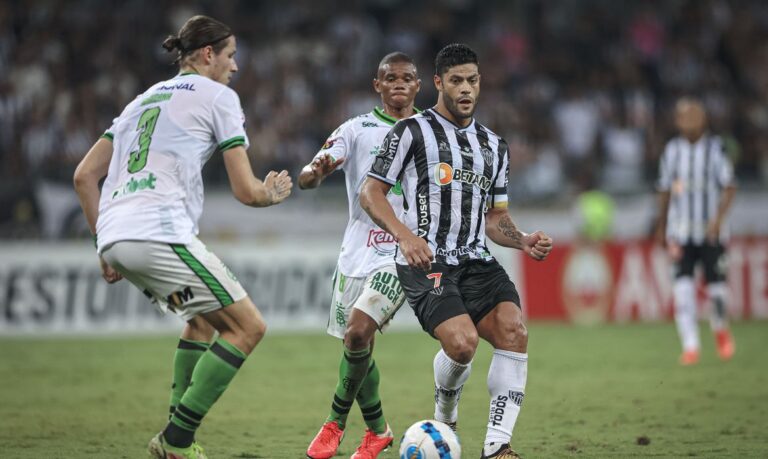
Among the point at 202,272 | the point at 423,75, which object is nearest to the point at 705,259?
the point at 202,272

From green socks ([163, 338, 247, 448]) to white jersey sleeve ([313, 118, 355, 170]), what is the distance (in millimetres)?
1846

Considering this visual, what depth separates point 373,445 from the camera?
Answer: 7301mm

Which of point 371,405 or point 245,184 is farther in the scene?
point 371,405

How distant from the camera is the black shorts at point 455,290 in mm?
6598

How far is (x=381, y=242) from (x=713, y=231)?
6.69 metres

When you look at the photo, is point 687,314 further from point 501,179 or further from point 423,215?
point 423,215

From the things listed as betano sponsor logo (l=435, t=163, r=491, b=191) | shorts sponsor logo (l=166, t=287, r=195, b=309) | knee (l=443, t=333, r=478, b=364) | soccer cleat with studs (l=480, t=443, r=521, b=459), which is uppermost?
betano sponsor logo (l=435, t=163, r=491, b=191)

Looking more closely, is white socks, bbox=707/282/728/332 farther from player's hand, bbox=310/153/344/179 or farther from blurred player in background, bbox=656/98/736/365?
player's hand, bbox=310/153/344/179

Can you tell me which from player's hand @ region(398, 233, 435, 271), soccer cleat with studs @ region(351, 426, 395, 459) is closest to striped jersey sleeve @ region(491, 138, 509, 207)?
player's hand @ region(398, 233, 435, 271)

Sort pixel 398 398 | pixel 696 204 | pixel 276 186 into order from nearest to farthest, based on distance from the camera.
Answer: pixel 276 186 < pixel 398 398 < pixel 696 204

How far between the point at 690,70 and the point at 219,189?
32.4ft

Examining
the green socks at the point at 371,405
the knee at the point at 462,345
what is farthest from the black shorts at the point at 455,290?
the green socks at the point at 371,405

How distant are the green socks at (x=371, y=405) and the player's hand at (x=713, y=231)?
6818 millimetres

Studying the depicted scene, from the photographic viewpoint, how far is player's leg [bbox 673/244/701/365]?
12.9m
